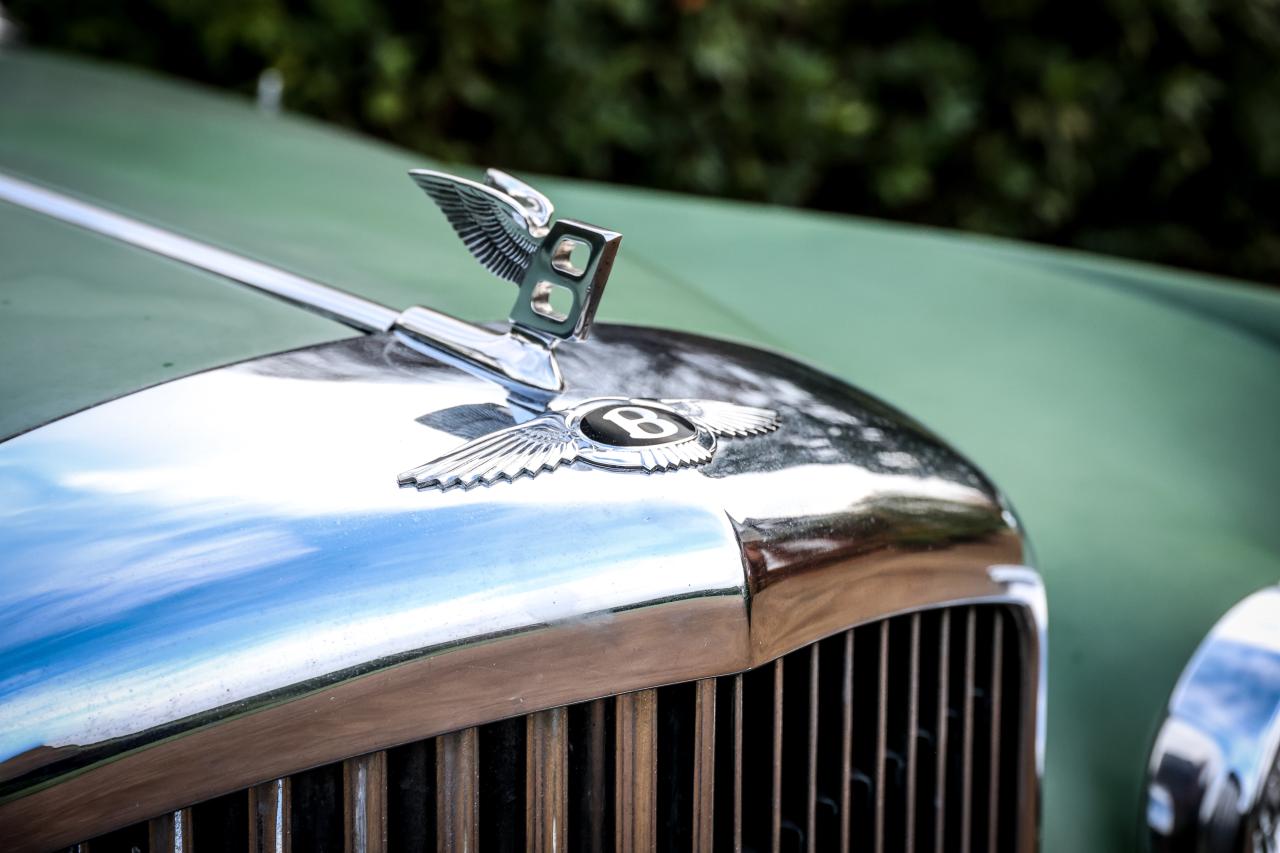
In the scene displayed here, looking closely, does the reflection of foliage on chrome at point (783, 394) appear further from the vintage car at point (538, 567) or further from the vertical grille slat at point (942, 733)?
the vertical grille slat at point (942, 733)

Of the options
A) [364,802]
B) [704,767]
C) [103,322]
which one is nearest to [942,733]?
[704,767]

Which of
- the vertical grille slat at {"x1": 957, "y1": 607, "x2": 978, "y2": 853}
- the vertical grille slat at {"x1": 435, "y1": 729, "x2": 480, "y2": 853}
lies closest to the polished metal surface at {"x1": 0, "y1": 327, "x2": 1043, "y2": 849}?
the vertical grille slat at {"x1": 435, "y1": 729, "x2": 480, "y2": 853}

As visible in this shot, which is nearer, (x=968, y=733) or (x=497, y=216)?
(x=497, y=216)

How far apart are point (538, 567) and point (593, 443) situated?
0.37 feet

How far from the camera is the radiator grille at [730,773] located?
0.75 m

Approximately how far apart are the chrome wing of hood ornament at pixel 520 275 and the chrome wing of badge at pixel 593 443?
5 centimetres

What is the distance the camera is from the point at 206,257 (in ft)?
3.71

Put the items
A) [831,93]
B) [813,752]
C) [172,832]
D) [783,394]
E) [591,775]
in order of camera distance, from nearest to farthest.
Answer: [172,832] → [591,775] → [813,752] → [783,394] → [831,93]

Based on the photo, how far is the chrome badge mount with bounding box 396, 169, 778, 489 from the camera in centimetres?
84

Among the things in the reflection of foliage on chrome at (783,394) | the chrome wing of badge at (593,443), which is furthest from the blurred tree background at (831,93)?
the chrome wing of badge at (593,443)

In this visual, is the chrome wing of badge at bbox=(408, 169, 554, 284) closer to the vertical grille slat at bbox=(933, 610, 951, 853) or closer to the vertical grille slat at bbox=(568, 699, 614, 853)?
the vertical grille slat at bbox=(568, 699, 614, 853)

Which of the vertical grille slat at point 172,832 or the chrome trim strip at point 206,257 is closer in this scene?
the vertical grille slat at point 172,832

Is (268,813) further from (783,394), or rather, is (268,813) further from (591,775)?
(783,394)

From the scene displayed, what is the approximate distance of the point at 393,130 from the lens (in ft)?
11.4
